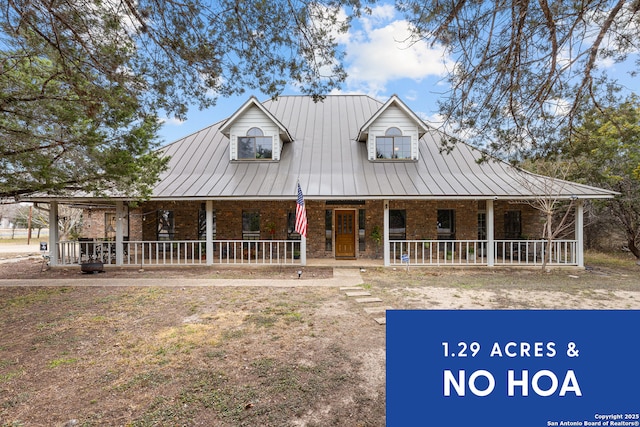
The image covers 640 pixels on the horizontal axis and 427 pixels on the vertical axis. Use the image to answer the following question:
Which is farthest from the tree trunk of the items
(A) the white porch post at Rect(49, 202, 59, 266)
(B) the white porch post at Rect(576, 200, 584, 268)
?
(A) the white porch post at Rect(49, 202, 59, 266)

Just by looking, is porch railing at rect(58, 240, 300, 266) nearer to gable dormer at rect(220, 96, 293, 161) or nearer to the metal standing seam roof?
the metal standing seam roof

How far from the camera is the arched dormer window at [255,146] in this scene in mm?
14125

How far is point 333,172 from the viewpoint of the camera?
13203 millimetres

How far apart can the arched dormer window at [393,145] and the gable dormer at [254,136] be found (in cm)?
438

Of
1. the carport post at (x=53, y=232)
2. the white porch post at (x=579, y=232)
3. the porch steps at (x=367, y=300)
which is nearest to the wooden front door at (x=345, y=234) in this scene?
the porch steps at (x=367, y=300)

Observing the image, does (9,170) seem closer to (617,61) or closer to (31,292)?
(31,292)

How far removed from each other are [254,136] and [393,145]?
643 centimetres

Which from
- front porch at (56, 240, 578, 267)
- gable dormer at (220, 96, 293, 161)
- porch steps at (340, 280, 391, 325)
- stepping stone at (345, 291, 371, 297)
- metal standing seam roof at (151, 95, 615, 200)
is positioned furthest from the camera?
gable dormer at (220, 96, 293, 161)

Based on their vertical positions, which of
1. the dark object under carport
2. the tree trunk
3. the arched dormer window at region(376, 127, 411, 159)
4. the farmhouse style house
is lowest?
the dark object under carport

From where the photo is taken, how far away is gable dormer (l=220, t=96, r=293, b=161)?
14031 millimetres

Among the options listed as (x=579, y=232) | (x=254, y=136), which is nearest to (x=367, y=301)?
(x=254, y=136)

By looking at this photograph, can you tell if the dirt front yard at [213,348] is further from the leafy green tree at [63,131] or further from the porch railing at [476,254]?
the leafy green tree at [63,131]

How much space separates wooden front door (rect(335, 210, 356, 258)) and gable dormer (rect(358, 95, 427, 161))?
9.28ft

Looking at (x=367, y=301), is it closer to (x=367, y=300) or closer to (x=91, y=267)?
(x=367, y=300)
